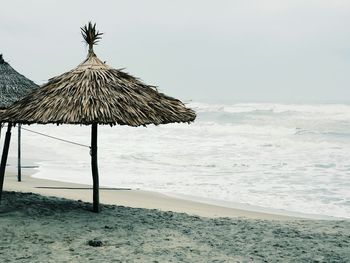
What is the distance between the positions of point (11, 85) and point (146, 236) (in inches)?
153

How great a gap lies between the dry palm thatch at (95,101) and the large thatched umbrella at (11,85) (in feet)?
2.82

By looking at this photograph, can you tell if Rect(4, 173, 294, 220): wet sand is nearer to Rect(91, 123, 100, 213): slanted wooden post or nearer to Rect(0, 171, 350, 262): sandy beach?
Rect(0, 171, 350, 262): sandy beach

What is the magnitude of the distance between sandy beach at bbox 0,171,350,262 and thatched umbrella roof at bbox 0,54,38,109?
1836mm

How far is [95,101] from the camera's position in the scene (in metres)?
7.37

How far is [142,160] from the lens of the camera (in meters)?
19.3

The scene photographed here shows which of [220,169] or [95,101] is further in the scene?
[220,169]

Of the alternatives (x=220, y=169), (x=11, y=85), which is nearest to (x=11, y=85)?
(x=11, y=85)

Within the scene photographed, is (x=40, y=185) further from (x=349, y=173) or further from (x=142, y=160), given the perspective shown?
(x=349, y=173)

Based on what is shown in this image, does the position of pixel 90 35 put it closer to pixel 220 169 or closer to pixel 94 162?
pixel 94 162

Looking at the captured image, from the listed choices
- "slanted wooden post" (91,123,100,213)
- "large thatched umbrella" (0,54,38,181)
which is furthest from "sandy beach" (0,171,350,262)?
"large thatched umbrella" (0,54,38,181)

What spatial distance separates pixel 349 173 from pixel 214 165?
14.7 ft

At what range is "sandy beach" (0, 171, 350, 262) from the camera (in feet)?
21.1

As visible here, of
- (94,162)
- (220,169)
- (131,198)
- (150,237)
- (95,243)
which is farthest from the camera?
(220,169)

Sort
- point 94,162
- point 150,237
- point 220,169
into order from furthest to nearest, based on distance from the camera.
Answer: point 220,169
point 94,162
point 150,237
